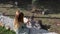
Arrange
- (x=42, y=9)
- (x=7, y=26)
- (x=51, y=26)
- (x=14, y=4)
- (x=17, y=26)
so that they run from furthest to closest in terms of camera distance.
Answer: (x=14, y=4)
(x=42, y=9)
(x=51, y=26)
(x=7, y=26)
(x=17, y=26)

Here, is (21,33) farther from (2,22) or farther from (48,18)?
(48,18)

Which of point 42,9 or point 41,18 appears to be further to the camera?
point 42,9

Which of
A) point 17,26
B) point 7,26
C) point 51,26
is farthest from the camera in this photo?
point 51,26

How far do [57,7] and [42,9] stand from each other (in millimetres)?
553

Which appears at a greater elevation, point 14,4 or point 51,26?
point 14,4

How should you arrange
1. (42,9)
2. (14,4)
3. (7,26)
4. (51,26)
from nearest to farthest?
(7,26) < (51,26) < (42,9) < (14,4)

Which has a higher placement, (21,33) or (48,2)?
(48,2)

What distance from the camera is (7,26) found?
14.6 feet

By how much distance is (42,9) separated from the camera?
6637 millimetres

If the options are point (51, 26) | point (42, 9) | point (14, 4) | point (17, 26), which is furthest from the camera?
point (14, 4)

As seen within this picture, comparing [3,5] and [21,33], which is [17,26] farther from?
[3,5]

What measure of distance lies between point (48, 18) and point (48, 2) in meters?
1.68

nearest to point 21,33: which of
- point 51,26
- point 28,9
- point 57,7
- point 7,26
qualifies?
point 7,26

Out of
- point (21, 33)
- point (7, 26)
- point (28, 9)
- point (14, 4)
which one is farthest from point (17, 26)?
point (14, 4)
